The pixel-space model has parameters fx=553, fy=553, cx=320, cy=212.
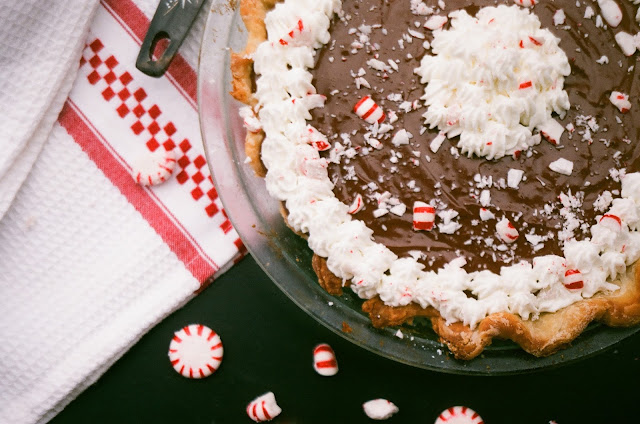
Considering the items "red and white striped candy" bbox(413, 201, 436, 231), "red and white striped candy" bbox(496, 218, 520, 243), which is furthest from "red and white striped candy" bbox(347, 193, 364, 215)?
"red and white striped candy" bbox(496, 218, 520, 243)

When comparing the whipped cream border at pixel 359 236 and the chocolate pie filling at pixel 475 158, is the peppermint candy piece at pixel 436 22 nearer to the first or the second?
the chocolate pie filling at pixel 475 158

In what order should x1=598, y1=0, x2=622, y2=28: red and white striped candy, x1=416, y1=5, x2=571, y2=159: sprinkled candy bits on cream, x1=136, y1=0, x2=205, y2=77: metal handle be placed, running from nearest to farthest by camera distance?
x1=416, y1=5, x2=571, y2=159: sprinkled candy bits on cream, x1=598, y1=0, x2=622, y2=28: red and white striped candy, x1=136, y1=0, x2=205, y2=77: metal handle

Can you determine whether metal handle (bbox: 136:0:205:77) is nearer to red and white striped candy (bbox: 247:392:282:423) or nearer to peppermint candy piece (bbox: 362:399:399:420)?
red and white striped candy (bbox: 247:392:282:423)

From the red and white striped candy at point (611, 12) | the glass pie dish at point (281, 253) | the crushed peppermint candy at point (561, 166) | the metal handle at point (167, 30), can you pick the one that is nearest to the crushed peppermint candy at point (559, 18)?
the red and white striped candy at point (611, 12)

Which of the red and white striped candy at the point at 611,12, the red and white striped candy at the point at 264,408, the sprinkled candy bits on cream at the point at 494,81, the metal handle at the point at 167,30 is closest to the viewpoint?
the sprinkled candy bits on cream at the point at 494,81

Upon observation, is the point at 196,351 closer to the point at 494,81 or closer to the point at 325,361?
the point at 325,361

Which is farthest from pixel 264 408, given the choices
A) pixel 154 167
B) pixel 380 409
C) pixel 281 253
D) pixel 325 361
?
pixel 154 167

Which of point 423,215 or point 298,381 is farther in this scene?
point 298,381
